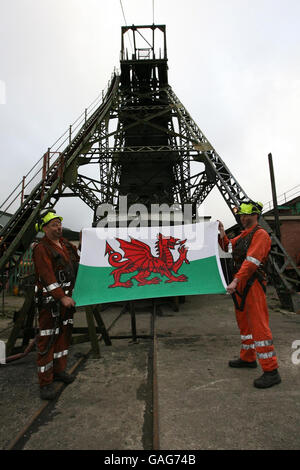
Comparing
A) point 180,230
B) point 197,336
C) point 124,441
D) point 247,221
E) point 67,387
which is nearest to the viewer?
point 124,441

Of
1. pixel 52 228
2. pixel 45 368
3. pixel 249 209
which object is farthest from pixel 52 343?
pixel 249 209

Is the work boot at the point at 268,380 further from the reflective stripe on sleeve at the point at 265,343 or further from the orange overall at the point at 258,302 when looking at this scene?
the reflective stripe on sleeve at the point at 265,343

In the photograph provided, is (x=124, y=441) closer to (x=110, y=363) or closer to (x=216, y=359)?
(x=110, y=363)

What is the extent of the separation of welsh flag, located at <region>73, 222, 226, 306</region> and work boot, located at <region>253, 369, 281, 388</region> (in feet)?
3.79

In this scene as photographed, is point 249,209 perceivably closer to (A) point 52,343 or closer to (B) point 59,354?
(A) point 52,343

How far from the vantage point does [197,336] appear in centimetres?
499

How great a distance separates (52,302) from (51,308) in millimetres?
78

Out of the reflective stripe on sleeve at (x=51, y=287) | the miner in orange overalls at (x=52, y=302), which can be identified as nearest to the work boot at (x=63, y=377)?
the miner in orange overalls at (x=52, y=302)

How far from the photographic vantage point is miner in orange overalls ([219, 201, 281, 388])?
280cm

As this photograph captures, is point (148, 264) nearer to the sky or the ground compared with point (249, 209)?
nearer to the ground

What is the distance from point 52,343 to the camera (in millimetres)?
2953

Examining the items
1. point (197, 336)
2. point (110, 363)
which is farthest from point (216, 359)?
point (110, 363)

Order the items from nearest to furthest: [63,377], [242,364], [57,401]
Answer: [57,401]
[63,377]
[242,364]
